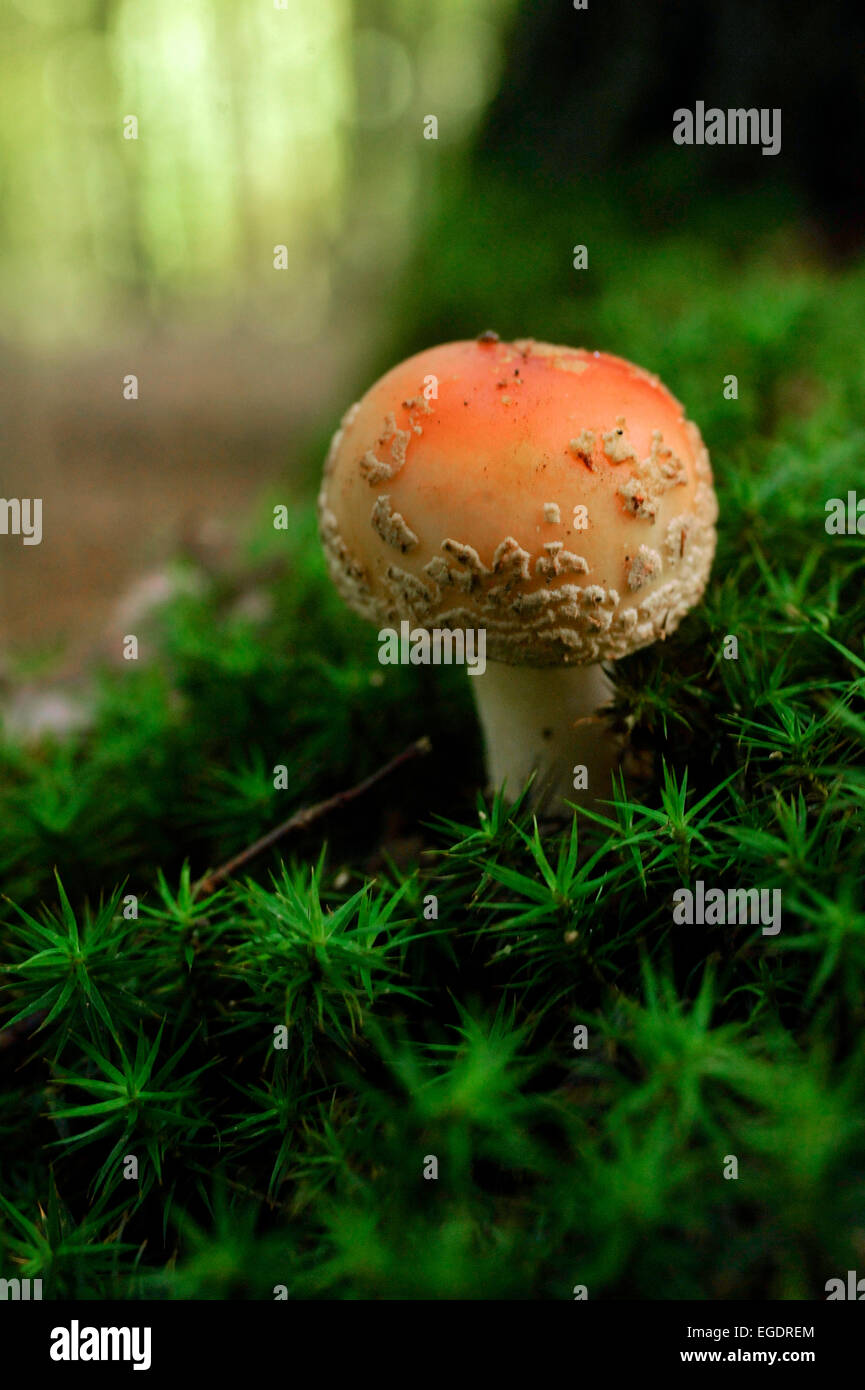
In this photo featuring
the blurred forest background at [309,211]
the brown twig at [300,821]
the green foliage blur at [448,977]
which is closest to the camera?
the green foliage blur at [448,977]

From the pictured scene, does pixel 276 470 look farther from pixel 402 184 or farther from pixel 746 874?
→ pixel 402 184

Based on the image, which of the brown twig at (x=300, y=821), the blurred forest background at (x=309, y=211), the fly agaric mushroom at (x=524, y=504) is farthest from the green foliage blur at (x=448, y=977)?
the blurred forest background at (x=309, y=211)

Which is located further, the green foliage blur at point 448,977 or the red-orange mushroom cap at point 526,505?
the red-orange mushroom cap at point 526,505

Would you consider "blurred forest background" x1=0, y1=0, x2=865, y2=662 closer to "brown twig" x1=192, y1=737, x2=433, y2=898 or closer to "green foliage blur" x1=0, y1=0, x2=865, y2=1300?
"green foliage blur" x1=0, y1=0, x2=865, y2=1300

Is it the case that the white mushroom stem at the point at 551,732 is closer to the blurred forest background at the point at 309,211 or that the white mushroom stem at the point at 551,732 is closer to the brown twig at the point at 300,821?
the brown twig at the point at 300,821

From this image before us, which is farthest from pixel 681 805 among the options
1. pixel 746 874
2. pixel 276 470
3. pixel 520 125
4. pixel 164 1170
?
pixel 276 470

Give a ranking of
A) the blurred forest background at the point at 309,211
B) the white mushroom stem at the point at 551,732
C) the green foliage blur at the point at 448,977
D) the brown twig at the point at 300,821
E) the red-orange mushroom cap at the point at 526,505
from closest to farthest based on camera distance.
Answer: the green foliage blur at the point at 448,977 → the red-orange mushroom cap at the point at 526,505 → the brown twig at the point at 300,821 → the white mushroom stem at the point at 551,732 → the blurred forest background at the point at 309,211
